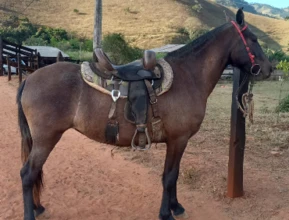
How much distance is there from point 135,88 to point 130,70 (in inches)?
8.8

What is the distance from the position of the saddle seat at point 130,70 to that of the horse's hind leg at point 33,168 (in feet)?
2.68

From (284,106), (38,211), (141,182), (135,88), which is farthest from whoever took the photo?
(284,106)

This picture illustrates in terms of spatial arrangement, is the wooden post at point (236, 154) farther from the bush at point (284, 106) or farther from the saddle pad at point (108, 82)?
the bush at point (284, 106)

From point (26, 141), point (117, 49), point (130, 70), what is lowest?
point (117, 49)

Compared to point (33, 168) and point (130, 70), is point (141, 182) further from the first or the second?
point (130, 70)

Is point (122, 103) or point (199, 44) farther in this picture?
point (199, 44)

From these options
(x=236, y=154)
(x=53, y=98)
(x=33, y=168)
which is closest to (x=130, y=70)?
(x=53, y=98)

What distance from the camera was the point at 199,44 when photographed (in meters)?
3.74

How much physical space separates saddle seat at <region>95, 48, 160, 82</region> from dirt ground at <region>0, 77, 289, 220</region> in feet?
5.33

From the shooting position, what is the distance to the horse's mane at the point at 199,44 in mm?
3711

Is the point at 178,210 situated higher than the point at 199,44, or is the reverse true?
the point at 199,44

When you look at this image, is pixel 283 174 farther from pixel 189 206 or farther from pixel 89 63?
pixel 89 63

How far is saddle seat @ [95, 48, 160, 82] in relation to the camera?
345 centimetres

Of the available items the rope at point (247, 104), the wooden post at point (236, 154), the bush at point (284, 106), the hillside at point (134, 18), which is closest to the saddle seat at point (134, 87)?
the rope at point (247, 104)
